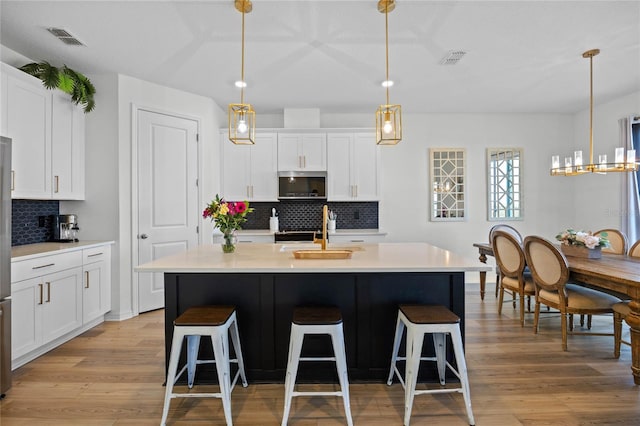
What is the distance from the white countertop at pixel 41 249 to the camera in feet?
8.84

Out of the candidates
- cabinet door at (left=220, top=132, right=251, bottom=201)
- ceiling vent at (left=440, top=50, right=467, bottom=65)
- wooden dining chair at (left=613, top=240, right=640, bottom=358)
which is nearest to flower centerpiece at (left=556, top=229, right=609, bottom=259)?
wooden dining chair at (left=613, top=240, right=640, bottom=358)

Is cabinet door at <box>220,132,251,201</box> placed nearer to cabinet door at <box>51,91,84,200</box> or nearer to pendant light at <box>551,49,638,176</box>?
cabinet door at <box>51,91,84,200</box>

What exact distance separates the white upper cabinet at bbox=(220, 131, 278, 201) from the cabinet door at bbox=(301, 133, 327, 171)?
421 mm

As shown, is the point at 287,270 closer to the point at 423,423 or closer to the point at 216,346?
the point at 216,346

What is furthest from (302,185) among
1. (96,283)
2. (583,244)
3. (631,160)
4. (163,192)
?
(631,160)

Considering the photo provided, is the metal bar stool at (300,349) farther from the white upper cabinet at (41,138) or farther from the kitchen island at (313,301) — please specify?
the white upper cabinet at (41,138)

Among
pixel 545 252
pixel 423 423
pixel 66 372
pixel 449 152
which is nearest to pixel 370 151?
pixel 449 152

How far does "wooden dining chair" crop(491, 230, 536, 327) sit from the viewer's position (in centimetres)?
355

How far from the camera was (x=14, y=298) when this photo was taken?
2.59 m

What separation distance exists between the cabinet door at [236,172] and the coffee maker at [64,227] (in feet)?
6.17

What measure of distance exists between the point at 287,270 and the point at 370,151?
3.34 metres

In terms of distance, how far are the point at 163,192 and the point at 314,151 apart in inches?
81.6

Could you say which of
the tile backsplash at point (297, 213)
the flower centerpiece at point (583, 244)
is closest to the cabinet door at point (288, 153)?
the tile backsplash at point (297, 213)

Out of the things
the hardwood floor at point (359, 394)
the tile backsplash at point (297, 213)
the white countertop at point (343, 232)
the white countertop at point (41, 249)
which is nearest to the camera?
the hardwood floor at point (359, 394)
